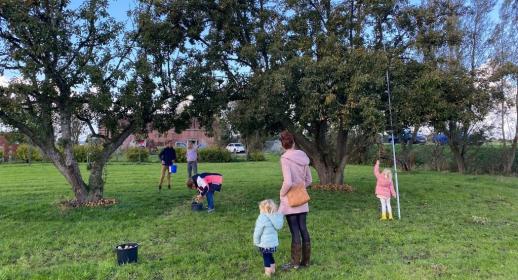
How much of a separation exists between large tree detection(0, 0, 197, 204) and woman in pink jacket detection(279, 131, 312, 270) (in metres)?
5.38

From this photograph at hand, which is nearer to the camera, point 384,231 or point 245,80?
point 384,231

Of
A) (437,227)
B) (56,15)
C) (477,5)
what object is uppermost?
(477,5)

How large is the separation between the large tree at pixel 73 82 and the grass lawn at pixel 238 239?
1.67 m

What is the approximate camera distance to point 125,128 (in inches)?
444

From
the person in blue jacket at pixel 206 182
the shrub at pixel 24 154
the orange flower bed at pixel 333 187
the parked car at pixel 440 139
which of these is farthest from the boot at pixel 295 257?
the shrub at pixel 24 154

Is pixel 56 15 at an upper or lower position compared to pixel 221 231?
upper

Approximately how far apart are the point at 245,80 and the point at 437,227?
6.05 metres

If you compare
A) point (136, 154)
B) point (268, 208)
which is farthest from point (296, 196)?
point (136, 154)

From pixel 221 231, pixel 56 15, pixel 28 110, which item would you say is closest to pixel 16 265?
pixel 221 231

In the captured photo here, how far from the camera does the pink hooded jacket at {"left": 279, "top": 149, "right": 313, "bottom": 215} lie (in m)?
5.49

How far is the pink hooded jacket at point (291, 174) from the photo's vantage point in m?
5.49

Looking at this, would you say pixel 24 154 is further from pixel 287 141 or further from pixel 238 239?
pixel 287 141

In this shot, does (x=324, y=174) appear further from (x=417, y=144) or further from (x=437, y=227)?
(x=417, y=144)

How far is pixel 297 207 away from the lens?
219 inches
